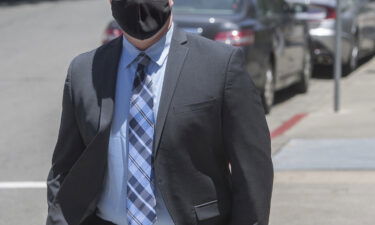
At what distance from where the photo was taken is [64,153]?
3.39 metres

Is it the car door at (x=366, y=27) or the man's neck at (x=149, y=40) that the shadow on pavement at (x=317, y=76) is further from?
the man's neck at (x=149, y=40)

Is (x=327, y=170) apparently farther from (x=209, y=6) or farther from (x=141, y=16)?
(x=141, y=16)

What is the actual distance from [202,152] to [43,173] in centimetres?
585

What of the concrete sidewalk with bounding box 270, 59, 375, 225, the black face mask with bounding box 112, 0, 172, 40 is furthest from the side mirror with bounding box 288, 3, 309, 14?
the black face mask with bounding box 112, 0, 172, 40

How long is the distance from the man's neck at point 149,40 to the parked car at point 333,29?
1087cm

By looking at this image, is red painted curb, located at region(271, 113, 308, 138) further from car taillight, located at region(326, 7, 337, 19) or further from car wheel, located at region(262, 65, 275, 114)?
car taillight, located at region(326, 7, 337, 19)

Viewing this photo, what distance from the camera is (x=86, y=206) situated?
3.30 m

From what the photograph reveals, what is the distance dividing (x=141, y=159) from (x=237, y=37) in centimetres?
803

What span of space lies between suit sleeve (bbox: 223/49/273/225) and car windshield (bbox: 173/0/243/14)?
8357 millimetres

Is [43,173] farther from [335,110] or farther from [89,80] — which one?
[89,80]

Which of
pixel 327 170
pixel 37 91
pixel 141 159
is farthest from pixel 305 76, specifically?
pixel 141 159

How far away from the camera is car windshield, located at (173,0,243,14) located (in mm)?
11625

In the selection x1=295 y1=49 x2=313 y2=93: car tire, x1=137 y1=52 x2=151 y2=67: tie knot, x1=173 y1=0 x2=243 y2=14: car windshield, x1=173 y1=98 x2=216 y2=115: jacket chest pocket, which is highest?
x1=137 y1=52 x2=151 y2=67: tie knot

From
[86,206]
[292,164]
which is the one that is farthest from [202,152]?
[292,164]
